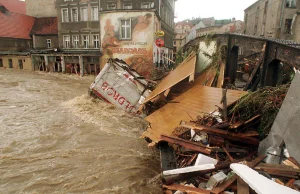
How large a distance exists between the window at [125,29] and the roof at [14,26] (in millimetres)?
19506

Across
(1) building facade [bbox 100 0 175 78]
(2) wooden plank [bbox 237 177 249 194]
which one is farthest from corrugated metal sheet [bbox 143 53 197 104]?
(1) building facade [bbox 100 0 175 78]

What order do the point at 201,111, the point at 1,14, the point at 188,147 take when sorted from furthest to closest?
the point at 1,14, the point at 201,111, the point at 188,147

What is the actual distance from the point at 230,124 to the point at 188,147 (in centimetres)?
106

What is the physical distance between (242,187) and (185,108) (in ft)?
11.8

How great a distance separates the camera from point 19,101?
12.7 m

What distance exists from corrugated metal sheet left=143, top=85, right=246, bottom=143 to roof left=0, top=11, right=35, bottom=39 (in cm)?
3242

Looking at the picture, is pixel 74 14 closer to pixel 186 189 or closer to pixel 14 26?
pixel 14 26

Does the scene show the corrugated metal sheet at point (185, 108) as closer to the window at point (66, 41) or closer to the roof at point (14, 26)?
the window at point (66, 41)

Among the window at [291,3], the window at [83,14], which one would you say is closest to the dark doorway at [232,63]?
the window at [291,3]

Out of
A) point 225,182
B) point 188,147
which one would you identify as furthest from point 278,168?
point 188,147

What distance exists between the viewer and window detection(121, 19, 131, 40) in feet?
66.2

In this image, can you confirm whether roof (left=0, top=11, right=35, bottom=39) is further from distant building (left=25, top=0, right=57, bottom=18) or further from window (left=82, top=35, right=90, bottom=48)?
window (left=82, top=35, right=90, bottom=48)

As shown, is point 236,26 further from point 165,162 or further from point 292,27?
point 165,162

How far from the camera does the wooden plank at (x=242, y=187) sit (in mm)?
2971
